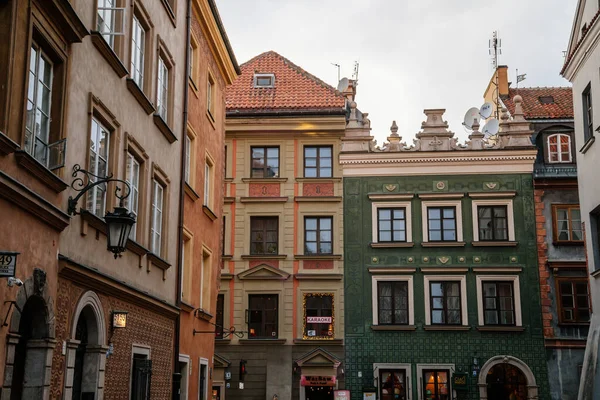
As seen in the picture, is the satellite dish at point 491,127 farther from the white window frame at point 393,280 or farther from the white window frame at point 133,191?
the white window frame at point 133,191

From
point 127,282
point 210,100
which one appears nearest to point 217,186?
point 210,100

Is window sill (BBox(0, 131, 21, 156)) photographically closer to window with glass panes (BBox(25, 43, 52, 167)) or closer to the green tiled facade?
window with glass panes (BBox(25, 43, 52, 167))

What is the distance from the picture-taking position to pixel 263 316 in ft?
105

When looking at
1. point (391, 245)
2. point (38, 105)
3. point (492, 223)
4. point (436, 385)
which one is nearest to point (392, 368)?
point (436, 385)

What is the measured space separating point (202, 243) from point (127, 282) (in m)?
7.16

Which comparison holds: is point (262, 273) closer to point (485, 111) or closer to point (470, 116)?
point (470, 116)

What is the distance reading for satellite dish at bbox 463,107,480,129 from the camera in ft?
114

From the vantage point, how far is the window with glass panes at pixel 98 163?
12711 mm

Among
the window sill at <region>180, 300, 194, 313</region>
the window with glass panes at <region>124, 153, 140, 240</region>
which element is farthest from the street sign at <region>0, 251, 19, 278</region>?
the window sill at <region>180, 300, 194, 313</region>

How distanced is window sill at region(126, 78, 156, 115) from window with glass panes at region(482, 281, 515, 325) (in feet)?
63.9

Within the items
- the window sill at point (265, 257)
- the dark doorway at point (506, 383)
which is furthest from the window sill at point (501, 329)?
the window sill at point (265, 257)

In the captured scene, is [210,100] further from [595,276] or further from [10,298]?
[10,298]

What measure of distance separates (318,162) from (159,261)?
17400 mm

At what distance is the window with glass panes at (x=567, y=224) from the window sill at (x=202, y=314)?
16.0 m
